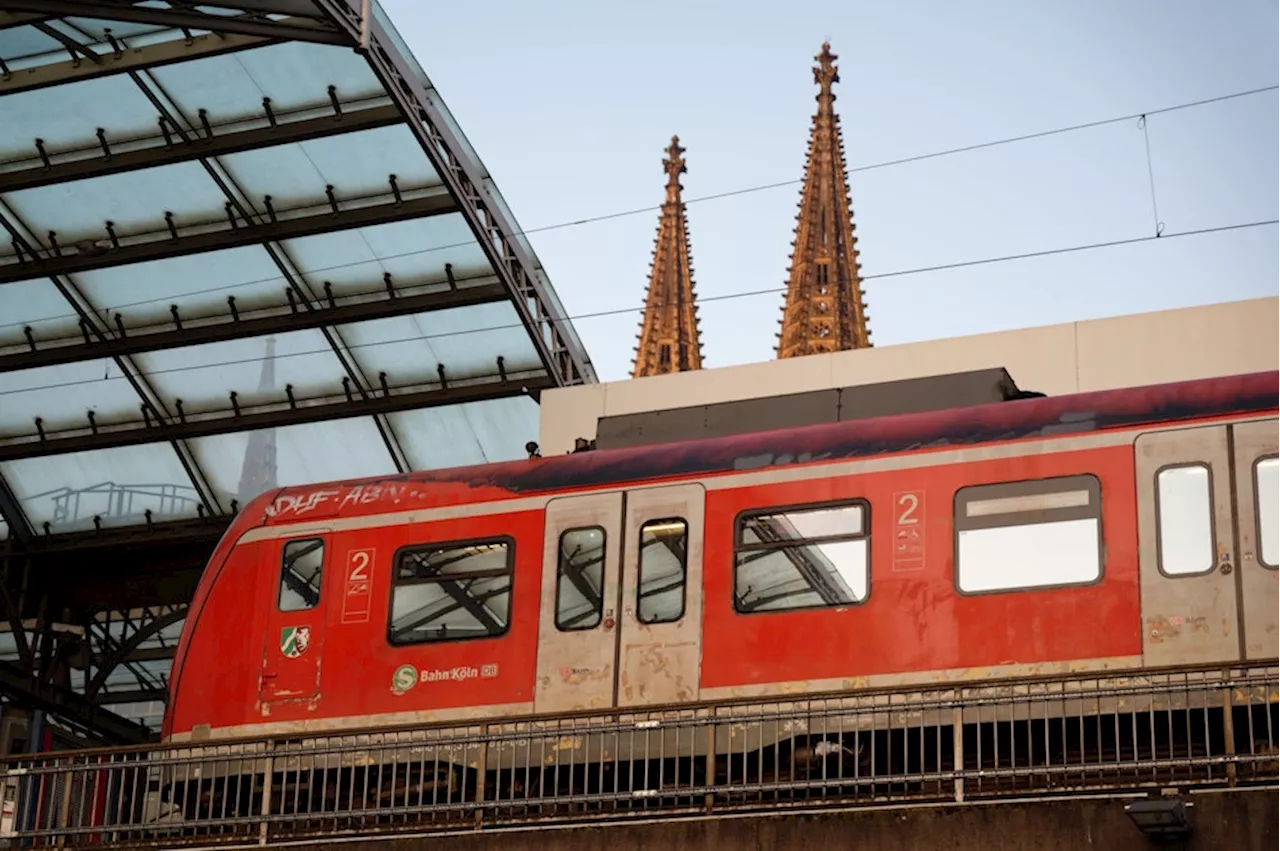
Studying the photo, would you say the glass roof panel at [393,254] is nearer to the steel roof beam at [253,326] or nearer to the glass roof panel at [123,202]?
the steel roof beam at [253,326]

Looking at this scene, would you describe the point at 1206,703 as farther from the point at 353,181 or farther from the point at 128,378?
the point at 128,378

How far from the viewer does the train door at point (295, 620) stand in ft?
72.2

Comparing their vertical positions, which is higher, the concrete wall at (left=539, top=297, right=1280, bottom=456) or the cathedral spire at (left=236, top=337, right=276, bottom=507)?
the cathedral spire at (left=236, top=337, right=276, bottom=507)

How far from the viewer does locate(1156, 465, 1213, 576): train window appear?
18.5m

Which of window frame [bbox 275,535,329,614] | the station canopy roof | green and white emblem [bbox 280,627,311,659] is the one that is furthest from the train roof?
the station canopy roof

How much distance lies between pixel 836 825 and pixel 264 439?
21978 mm

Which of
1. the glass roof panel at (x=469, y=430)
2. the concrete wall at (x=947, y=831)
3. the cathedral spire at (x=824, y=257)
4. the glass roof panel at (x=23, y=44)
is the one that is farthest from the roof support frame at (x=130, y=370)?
the cathedral spire at (x=824, y=257)

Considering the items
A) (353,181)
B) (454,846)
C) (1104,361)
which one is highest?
(353,181)

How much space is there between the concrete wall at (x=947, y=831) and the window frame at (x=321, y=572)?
4372mm

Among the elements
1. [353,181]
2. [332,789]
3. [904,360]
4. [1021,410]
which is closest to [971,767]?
[1021,410]

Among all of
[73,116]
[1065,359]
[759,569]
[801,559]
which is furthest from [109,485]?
[801,559]

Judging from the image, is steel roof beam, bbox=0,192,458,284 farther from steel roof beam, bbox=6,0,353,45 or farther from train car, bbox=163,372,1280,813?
train car, bbox=163,372,1280,813

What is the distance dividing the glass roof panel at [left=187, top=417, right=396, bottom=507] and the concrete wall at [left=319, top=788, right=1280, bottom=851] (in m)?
19.1

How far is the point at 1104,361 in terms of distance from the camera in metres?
25.2
